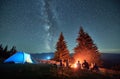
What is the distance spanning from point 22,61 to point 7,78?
48.5 feet

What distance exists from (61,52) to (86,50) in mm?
7303

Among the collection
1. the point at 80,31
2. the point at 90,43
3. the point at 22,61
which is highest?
the point at 80,31

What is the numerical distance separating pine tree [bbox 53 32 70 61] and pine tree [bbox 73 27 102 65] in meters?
3.42

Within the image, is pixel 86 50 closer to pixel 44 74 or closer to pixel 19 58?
pixel 19 58

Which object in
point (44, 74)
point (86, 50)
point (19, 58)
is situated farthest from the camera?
point (86, 50)

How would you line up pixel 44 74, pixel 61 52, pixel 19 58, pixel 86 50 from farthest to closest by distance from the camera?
pixel 61 52 → pixel 86 50 → pixel 19 58 → pixel 44 74

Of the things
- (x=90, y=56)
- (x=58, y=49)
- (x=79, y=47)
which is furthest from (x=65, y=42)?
(x=90, y=56)

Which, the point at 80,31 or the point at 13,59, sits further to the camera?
the point at 80,31

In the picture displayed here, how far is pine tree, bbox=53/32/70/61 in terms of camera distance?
39.4 metres

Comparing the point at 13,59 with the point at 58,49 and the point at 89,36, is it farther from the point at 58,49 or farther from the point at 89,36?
the point at 89,36

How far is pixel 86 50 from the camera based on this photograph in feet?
117

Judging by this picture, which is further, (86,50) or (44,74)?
(86,50)

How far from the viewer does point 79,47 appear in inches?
1447

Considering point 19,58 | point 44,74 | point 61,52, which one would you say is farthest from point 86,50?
point 44,74
